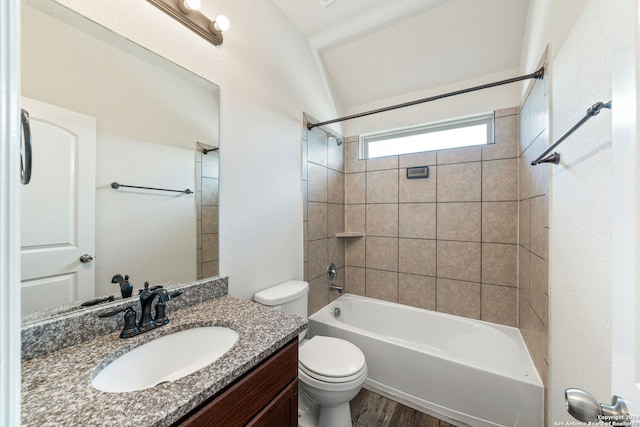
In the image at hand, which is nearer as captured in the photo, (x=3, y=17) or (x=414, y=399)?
(x=3, y=17)

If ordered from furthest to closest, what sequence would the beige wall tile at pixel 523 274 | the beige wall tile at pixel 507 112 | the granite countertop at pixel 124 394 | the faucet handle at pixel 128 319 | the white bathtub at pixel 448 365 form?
the beige wall tile at pixel 507 112 < the beige wall tile at pixel 523 274 < the white bathtub at pixel 448 365 < the faucet handle at pixel 128 319 < the granite countertop at pixel 124 394

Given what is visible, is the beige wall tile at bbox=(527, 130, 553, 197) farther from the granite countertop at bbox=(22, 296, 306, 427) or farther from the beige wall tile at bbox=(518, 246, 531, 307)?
the granite countertop at bbox=(22, 296, 306, 427)

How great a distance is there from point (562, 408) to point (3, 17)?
1847mm

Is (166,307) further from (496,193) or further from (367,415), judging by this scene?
(496,193)

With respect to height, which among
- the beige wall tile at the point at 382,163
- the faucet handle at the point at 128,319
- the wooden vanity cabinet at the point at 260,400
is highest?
the beige wall tile at the point at 382,163

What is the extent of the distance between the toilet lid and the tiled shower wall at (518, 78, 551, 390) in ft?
3.10

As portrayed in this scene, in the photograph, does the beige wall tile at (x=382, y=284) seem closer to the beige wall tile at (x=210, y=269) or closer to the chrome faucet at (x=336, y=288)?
the chrome faucet at (x=336, y=288)

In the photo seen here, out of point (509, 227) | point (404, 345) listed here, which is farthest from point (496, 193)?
point (404, 345)

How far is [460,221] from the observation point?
6.72 ft

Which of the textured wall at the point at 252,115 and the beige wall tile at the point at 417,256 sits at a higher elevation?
the textured wall at the point at 252,115

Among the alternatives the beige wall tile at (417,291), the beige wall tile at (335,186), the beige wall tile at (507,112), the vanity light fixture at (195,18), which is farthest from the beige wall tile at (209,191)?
the beige wall tile at (507,112)

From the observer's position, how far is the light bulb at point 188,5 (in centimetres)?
109

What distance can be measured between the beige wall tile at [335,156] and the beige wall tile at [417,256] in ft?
3.14

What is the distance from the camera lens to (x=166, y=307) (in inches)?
41.2
